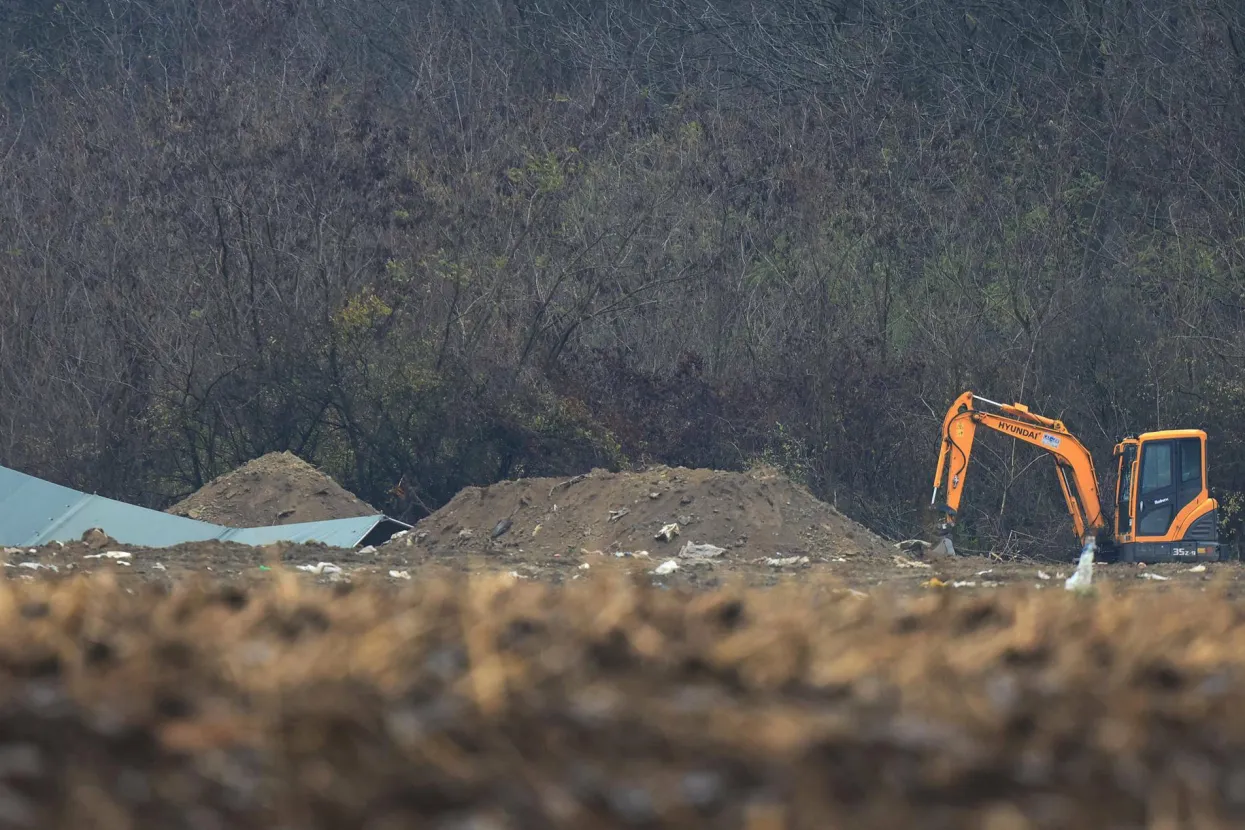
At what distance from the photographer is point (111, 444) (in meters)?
25.0

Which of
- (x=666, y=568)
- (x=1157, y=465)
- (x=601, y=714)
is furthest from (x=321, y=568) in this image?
(x=601, y=714)

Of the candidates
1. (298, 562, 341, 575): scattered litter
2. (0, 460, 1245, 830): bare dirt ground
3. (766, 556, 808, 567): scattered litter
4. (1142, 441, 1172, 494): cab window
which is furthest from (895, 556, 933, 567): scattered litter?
(0, 460, 1245, 830): bare dirt ground

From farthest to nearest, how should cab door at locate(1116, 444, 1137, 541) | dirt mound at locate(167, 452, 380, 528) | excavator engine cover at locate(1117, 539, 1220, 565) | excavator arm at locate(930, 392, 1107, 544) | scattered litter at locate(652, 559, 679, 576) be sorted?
dirt mound at locate(167, 452, 380, 528) < excavator arm at locate(930, 392, 1107, 544) < cab door at locate(1116, 444, 1137, 541) < excavator engine cover at locate(1117, 539, 1220, 565) < scattered litter at locate(652, 559, 679, 576)

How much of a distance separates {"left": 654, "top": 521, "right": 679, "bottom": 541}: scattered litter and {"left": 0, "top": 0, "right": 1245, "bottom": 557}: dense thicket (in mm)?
6182

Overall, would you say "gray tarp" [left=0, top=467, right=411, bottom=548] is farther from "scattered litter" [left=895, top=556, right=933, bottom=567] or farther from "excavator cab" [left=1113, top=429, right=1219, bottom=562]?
"excavator cab" [left=1113, top=429, right=1219, bottom=562]

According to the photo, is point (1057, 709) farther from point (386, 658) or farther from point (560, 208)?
point (560, 208)

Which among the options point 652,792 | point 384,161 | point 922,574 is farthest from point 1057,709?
point 384,161

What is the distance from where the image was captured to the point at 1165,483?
19344mm

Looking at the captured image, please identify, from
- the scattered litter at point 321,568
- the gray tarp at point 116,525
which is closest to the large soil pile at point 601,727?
the scattered litter at point 321,568

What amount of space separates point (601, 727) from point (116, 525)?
16.4 metres

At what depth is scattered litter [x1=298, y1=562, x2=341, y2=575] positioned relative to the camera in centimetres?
1367

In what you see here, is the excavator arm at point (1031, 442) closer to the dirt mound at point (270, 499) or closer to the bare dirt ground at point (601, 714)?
the dirt mound at point (270, 499)

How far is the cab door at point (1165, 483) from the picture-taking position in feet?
63.2

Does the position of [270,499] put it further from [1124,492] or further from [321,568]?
[1124,492]
